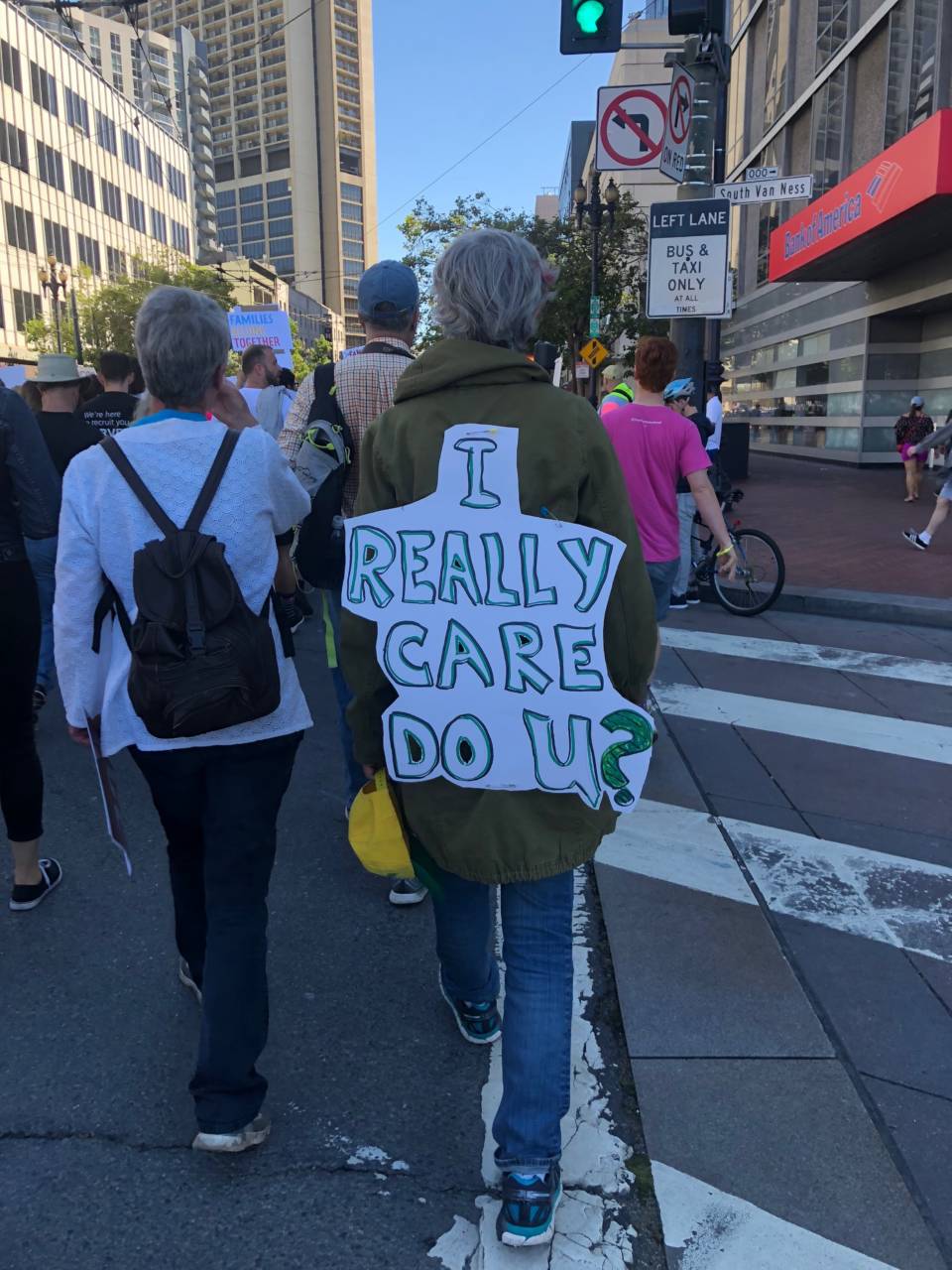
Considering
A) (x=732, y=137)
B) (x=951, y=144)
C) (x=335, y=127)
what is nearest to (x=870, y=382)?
(x=951, y=144)

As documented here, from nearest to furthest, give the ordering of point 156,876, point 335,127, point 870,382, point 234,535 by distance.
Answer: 1. point 234,535
2. point 156,876
3. point 870,382
4. point 335,127

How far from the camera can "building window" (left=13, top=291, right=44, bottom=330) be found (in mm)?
49409

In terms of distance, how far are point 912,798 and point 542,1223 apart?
3167 mm

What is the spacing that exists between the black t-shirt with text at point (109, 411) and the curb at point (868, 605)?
216 inches

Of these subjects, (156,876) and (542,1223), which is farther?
(156,876)

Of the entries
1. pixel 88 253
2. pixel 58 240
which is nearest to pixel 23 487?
pixel 58 240

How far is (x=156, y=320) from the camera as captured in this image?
2146 mm

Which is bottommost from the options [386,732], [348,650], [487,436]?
[386,732]

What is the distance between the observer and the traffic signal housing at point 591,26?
699cm

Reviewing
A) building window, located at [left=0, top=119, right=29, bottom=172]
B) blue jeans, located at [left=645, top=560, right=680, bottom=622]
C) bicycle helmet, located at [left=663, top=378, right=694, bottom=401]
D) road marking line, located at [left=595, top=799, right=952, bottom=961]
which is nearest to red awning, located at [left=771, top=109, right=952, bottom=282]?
bicycle helmet, located at [left=663, top=378, right=694, bottom=401]

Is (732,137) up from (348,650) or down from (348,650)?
up

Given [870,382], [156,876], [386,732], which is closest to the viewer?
[386,732]

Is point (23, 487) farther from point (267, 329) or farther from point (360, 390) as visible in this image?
point (267, 329)

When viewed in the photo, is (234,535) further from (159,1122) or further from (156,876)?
(156,876)
